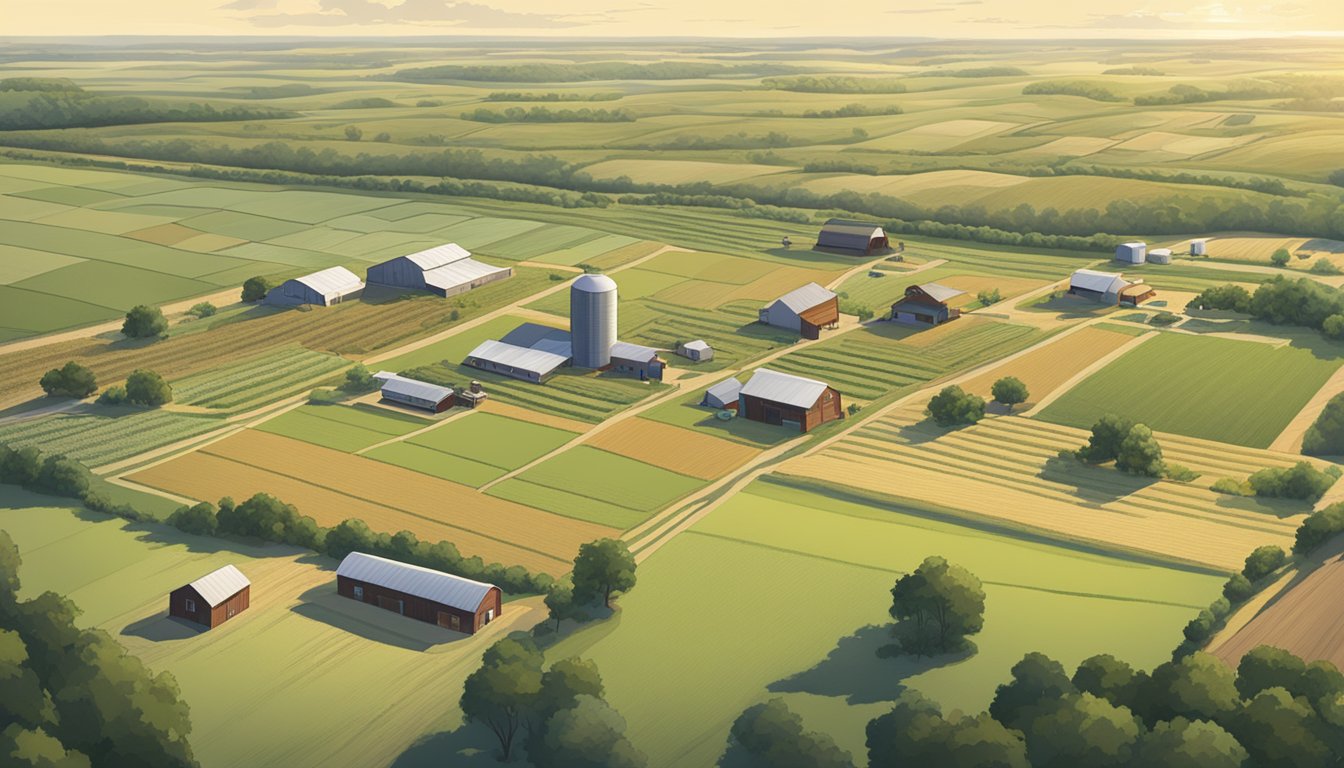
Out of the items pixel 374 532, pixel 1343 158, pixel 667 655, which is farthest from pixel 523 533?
pixel 1343 158

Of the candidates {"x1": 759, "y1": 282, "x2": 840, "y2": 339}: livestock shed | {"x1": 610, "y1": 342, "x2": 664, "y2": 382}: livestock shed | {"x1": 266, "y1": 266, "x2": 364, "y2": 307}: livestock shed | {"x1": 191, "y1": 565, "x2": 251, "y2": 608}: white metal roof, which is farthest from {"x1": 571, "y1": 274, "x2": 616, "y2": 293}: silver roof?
{"x1": 191, "y1": 565, "x2": 251, "y2": 608}: white metal roof

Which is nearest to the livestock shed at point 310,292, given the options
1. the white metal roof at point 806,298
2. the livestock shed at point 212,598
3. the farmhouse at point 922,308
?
the white metal roof at point 806,298

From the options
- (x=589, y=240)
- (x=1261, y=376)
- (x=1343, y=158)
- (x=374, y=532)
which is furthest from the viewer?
(x=1343, y=158)

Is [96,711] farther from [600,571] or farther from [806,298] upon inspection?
[806,298]

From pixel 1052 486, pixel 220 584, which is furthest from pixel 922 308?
pixel 220 584

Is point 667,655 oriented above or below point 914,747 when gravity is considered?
below

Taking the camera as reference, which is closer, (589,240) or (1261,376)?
(1261,376)

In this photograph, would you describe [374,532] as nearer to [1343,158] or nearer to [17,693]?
[17,693]
